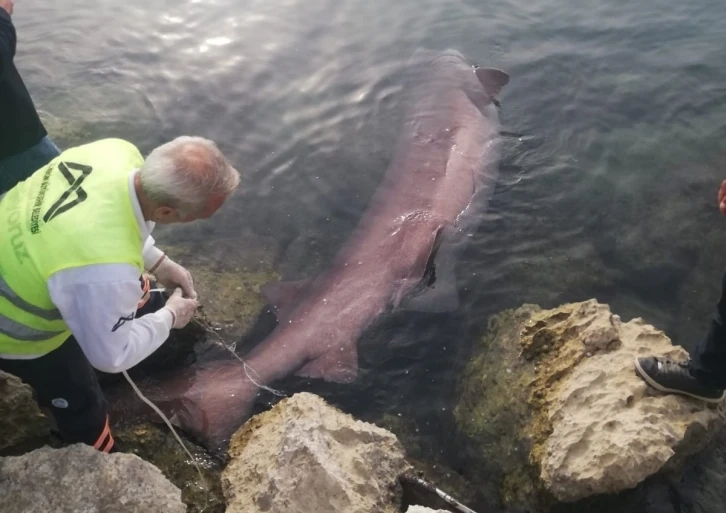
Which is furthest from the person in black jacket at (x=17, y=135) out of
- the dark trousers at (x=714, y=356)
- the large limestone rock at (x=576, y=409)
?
the dark trousers at (x=714, y=356)

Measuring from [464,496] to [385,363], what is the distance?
3.26 feet

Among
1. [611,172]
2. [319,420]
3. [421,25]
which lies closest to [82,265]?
[319,420]

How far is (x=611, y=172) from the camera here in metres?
5.47

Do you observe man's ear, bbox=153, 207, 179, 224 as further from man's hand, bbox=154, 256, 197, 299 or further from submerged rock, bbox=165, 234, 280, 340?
submerged rock, bbox=165, 234, 280, 340

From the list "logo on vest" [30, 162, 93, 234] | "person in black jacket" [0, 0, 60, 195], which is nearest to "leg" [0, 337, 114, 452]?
"logo on vest" [30, 162, 93, 234]

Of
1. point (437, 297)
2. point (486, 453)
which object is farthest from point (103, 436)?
point (437, 297)

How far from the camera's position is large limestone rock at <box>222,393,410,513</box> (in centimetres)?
288

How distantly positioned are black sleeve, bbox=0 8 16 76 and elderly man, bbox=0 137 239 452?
28.7 inches

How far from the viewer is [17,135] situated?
3.42 meters

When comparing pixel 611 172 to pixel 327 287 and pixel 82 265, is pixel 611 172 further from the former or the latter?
pixel 82 265

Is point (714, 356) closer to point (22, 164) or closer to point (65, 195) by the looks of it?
point (65, 195)

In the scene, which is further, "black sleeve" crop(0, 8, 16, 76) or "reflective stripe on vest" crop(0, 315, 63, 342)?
"black sleeve" crop(0, 8, 16, 76)

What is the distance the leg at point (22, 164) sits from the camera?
344cm

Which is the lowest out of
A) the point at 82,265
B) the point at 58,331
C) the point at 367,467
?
the point at 367,467
